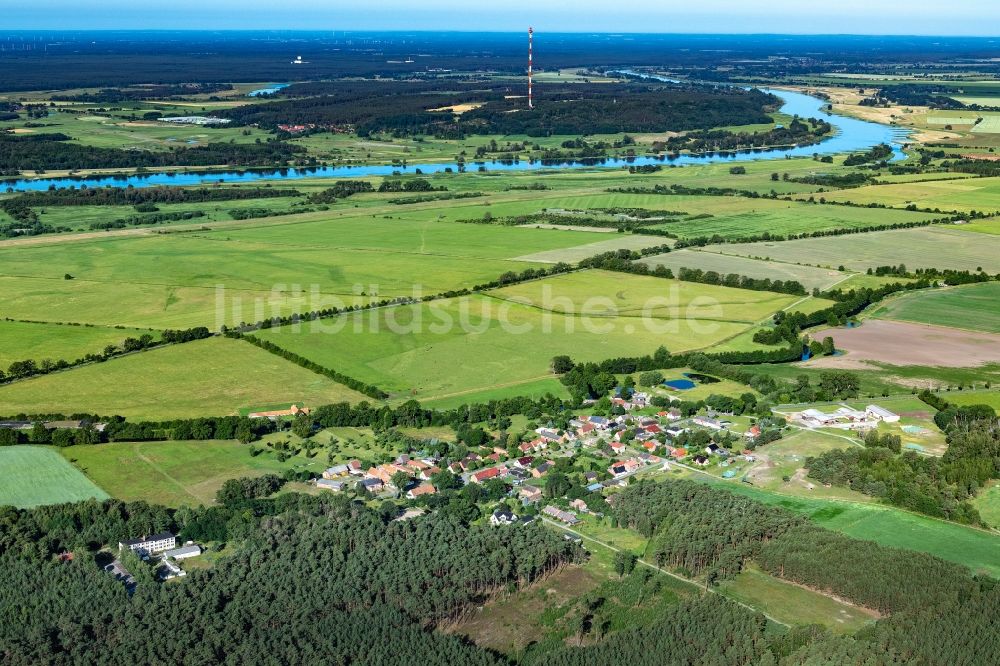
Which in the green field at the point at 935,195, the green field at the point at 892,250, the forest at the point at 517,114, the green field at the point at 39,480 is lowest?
the green field at the point at 39,480

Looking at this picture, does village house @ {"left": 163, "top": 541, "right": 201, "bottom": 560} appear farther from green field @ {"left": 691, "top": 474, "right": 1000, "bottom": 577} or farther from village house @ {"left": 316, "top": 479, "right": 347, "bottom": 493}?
green field @ {"left": 691, "top": 474, "right": 1000, "bottom": 577}

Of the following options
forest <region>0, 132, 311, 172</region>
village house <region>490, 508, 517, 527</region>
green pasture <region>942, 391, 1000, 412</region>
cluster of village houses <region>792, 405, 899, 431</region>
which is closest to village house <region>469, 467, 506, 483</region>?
village house <region>490, 508, 517, 527</region>

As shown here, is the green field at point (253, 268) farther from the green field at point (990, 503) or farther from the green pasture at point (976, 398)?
the green field at point (990, 503)

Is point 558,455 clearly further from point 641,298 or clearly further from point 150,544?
point 641,298

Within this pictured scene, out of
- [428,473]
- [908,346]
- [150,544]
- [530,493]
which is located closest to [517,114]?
[908,346]

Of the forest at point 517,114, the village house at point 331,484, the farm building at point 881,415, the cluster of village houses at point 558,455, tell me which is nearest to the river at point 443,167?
the forest at point 517,114

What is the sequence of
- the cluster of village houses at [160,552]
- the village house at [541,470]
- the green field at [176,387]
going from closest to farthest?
1. the cluster of village houses at [160,552]
2. the village house at [541,470]
3. the green field at [176,387]
